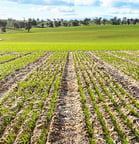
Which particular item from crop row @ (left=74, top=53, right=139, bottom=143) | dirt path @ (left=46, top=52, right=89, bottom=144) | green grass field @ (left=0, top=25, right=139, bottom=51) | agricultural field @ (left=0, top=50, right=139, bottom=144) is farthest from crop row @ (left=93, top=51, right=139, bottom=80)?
green grass field @ (left=0, top=25, right=139, bottom=51)

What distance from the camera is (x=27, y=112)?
8664 millimetres

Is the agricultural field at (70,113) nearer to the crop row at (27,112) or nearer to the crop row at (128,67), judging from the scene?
the crop row at (27,112)

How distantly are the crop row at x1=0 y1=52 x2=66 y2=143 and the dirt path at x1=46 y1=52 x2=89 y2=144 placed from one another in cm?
31

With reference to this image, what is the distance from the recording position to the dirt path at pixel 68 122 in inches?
254

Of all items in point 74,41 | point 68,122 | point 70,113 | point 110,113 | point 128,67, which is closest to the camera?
point 68,122

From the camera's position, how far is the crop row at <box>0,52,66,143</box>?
21.9 ft

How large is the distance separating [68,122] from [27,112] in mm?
2117

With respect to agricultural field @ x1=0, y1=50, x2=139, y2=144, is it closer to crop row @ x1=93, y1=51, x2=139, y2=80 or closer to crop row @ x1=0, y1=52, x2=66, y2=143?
crop row @ x1=0, y1=52, x2=66, y2=143

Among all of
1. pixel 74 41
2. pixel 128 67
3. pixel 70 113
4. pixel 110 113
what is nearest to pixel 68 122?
pixel 70 113

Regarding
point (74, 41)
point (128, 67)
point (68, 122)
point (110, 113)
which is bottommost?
point (68, 122)

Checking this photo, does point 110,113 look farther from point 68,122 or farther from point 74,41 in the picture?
point 74,41

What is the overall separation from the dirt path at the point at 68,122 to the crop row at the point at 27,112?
12.3 inches

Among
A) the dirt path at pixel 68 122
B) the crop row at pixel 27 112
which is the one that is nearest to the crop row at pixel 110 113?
the dirt path at pixel 68 122

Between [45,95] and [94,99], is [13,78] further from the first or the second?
[94,99]
